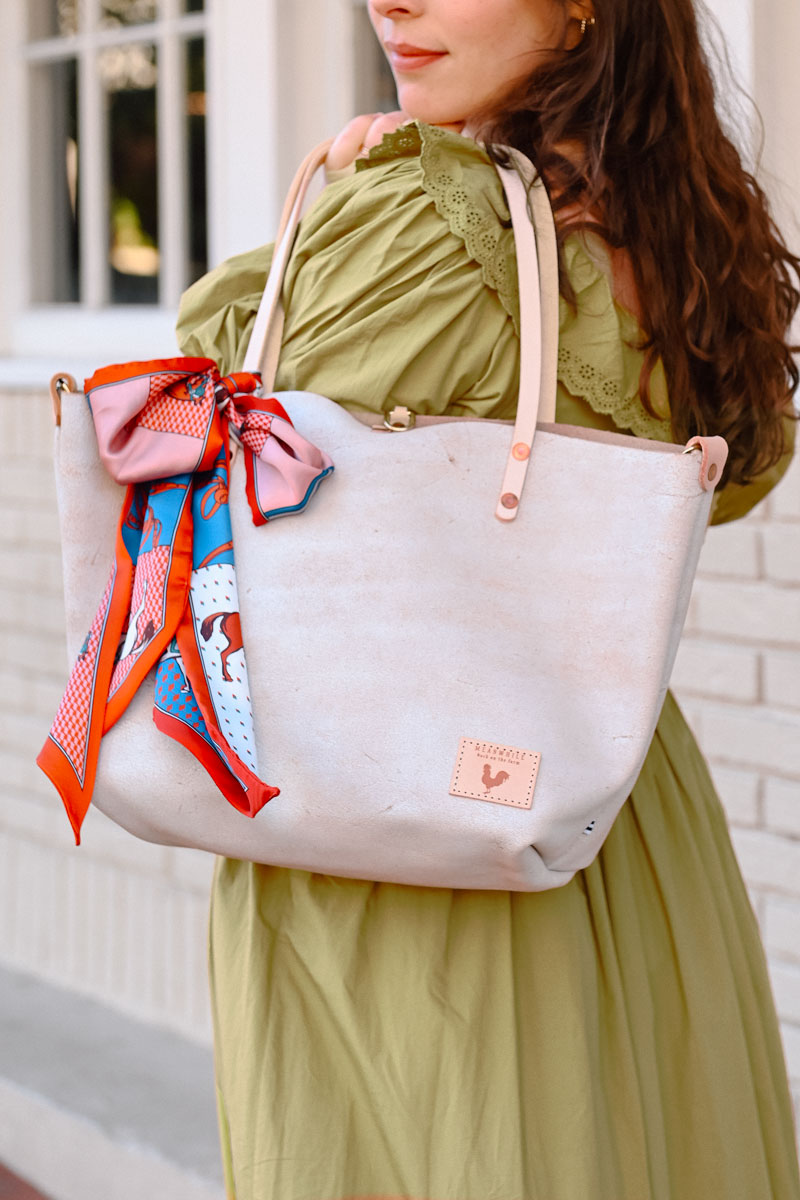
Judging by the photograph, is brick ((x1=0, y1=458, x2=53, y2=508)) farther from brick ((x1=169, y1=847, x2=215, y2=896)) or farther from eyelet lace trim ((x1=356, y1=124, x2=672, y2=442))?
eyelet lace trim ((x1=356, y1=124, x2=672, y2=442))

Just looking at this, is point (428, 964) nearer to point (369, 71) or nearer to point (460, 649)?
point (460, 649)

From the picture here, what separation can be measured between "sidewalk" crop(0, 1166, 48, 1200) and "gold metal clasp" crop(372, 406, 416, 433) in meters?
2.52

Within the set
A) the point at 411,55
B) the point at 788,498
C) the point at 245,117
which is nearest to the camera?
the point at 411,55

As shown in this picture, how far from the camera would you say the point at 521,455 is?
1145mm

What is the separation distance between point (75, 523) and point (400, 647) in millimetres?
332

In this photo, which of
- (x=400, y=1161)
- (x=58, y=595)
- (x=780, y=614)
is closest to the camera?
(x=400, y=1161)

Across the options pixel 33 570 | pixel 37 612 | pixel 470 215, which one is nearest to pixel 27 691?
pixel 37 612

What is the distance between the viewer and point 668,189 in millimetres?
1282

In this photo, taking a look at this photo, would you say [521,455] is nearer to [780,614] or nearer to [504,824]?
[504,824]

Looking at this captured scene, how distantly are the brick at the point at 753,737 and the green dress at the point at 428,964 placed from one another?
1263mm

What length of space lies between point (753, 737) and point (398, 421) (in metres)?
1.56

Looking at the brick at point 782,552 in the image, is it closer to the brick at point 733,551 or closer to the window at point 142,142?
the brick at point 733,551

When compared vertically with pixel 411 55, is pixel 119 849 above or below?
below

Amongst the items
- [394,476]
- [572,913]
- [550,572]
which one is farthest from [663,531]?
[572,913]
